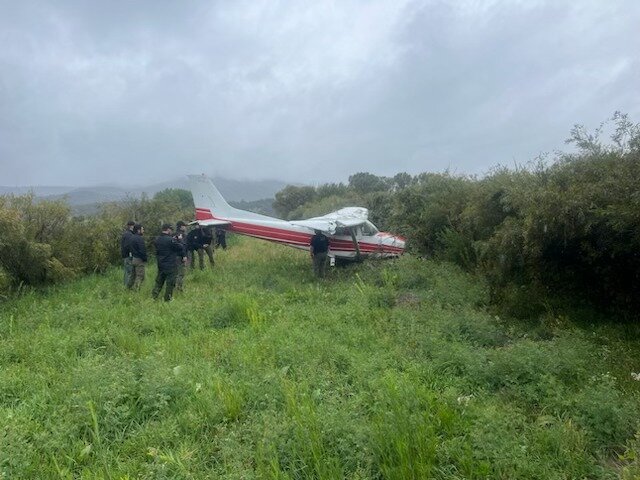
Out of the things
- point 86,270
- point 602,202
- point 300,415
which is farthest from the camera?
point 86,270

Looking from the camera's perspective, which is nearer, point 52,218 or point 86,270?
point 52,218

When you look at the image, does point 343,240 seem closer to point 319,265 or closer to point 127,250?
point 319,265

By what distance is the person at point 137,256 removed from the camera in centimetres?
1030

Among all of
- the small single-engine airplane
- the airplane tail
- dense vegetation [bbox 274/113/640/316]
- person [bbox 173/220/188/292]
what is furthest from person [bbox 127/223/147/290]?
dense vegetation [bbox 274/113/640/316]

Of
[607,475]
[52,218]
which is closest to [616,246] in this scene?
[607,475]

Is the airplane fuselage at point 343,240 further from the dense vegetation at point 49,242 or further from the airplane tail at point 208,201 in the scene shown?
the dense vegetation at point 49,242

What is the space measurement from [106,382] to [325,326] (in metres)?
3.42

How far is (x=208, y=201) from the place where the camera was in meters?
17.1

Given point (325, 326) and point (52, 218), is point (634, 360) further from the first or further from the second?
point (52, 218)

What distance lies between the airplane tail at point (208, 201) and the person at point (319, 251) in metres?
5.49

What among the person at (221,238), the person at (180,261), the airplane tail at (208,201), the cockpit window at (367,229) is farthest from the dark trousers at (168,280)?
the person at (221,238)

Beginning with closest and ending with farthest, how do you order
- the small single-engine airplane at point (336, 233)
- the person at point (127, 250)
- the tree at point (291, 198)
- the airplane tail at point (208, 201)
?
1. the person at point (127, 250)
2. the small single-engine airplane at point (336, 233)
3. the airplane tail at point (208, 201)
4. the tree at point (291, 198)

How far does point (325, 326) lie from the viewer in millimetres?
7344

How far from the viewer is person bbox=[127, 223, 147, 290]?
33.8 feet
